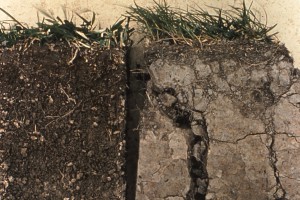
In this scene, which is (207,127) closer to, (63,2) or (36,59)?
(36,59)

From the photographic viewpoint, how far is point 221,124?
2.21 metres

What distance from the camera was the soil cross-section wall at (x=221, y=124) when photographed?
2.17m

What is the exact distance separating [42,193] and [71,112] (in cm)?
32

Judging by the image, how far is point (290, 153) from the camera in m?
2.18

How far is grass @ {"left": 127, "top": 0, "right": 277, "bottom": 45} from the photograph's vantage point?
2328 mm

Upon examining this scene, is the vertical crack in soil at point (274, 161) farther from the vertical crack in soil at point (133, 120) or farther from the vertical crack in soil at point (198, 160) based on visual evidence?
the vertical crack in soil at point (133, 120)

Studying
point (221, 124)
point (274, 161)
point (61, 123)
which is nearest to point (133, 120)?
point (61, 123)

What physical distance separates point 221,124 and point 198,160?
0.15 metres

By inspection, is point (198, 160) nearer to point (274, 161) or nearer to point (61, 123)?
point (274, 161)

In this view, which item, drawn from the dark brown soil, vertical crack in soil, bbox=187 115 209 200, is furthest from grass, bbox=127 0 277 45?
vertical crack in soil, bbox=187 115 209 200

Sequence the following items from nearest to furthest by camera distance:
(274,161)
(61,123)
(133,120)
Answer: (274,161) → (61,123) → (133,120)

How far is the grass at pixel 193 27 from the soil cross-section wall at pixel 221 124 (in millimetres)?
64

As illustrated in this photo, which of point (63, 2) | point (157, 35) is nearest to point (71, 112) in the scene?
point (157, 35)

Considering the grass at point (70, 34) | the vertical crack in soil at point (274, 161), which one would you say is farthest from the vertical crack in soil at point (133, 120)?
the vertical crack in soil at point (274, 161)
